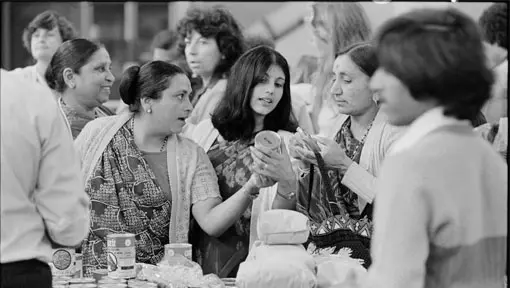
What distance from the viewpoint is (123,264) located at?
101 inches

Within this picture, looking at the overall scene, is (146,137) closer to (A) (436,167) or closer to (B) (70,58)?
(B) (70,58)

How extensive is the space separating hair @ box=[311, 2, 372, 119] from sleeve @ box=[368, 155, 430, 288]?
2.41 m

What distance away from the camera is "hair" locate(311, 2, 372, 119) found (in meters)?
3.96

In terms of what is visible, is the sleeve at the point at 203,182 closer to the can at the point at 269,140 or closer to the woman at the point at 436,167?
the can at the point at 269,140

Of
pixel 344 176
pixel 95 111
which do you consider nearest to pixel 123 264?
pixel 344 176

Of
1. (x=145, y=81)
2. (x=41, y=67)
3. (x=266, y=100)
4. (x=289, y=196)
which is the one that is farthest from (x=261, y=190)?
(x=41, y=67)

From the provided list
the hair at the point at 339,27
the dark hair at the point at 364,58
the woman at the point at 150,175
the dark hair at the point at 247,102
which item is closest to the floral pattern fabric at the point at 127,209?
the woman at the point at 150,175

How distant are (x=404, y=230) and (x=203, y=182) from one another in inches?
60.7

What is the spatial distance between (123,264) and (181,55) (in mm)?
2089

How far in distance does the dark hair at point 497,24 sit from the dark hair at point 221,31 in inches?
45.5

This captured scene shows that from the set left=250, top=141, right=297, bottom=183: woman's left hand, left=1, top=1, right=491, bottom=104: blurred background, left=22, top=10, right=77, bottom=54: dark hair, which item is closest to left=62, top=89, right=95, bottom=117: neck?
left=22, top=10, right=77, bottom=54: dark hair

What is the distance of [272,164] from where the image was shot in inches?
107

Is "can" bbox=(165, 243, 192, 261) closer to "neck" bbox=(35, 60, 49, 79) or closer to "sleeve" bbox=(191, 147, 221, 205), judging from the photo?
"sleeve" bbox=(191, 147, 221, 205)

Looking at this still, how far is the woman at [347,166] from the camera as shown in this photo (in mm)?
2633
